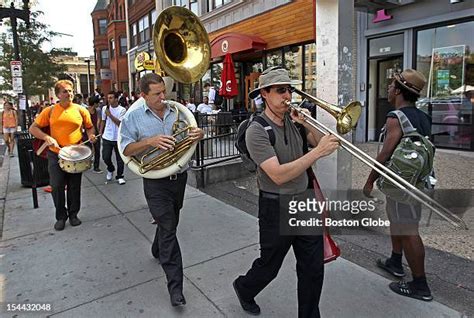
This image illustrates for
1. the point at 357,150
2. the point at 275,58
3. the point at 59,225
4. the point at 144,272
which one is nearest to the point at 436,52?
the point at 275,58

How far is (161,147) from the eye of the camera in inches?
110

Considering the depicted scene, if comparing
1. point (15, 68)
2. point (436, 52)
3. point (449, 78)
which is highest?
point (15, 68)

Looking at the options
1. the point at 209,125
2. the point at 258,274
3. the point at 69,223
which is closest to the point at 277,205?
the point at 258,274

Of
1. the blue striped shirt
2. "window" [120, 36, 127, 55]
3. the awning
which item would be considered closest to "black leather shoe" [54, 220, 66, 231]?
the blue striped shirt

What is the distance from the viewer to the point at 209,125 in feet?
27.8

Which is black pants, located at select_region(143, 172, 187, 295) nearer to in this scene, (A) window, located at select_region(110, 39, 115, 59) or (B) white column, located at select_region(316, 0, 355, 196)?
(B) white column, located at select_region(316, 0, 355, 196)

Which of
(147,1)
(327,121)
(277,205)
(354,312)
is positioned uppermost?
(147,1)

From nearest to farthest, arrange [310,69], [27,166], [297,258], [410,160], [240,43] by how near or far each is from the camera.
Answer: [297,258], [410,160], [27,166], [310,69], [240,43]

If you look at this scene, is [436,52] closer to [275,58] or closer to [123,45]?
[275,58]

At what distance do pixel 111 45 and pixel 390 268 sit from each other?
113ft

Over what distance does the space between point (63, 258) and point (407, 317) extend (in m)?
3.25

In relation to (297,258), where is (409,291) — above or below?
below

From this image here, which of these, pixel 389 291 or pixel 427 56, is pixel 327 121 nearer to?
pixel 389 291

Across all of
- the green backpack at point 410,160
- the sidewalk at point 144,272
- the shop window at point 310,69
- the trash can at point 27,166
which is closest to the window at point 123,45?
the shop window at point 310,69
